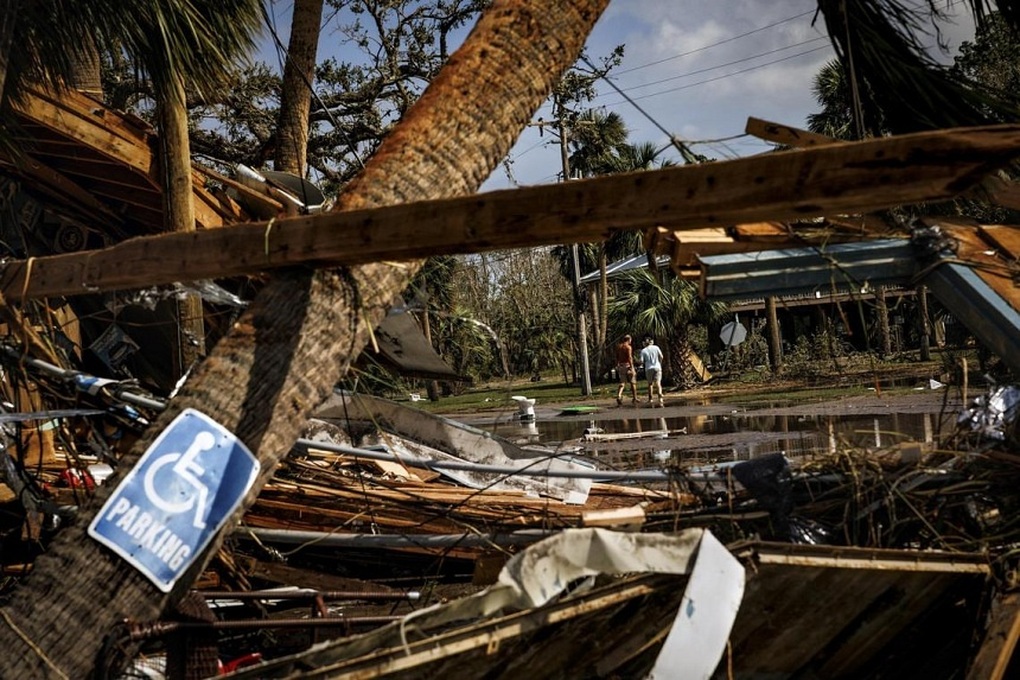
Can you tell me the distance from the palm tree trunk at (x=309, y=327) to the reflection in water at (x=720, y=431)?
5.90 meters

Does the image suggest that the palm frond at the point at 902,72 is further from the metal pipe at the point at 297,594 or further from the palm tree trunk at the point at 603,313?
the palm tree trunk at the point at 603,313

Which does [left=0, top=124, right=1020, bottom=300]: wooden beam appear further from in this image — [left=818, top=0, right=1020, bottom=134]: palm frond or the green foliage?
the green foliage

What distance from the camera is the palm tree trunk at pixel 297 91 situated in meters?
9.49

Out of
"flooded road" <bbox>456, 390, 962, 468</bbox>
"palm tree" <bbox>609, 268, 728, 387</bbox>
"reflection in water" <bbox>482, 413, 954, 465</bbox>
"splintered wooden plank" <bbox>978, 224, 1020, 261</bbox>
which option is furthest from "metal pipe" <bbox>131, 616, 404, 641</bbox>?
"palm tree" <bbox>609, 268, 728, 387</bbox>

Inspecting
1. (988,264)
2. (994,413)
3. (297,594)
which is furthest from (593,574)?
(988,264)

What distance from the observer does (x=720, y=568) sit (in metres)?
3.10

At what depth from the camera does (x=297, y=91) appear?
965cm

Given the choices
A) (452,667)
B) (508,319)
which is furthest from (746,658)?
(508,319)

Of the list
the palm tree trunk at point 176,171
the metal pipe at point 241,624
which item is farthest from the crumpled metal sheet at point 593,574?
the palm tree trunk at point 176,171

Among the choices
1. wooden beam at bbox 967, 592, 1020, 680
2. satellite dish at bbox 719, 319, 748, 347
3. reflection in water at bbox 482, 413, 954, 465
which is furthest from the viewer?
satellite dish at bbox 719, 319, 748, 347

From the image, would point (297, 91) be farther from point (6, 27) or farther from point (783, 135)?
point (783, 135)

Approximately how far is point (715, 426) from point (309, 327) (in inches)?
555

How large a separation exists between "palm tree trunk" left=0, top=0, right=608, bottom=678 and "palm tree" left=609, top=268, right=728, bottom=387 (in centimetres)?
2501

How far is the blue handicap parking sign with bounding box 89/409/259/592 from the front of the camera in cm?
351
